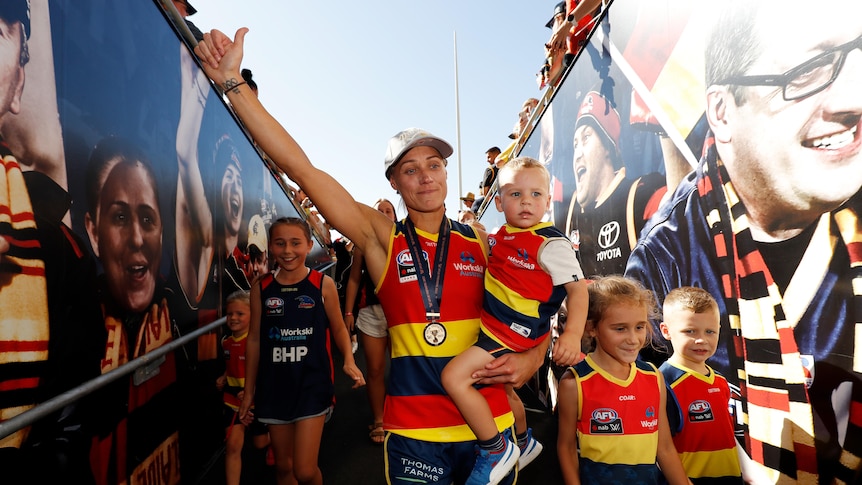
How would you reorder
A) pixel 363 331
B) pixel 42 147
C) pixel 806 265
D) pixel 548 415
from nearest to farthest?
pixel 42 147 < pixel 806 265 < pixel 363 331 < pixel 548 415

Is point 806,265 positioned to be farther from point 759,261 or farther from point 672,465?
point 672,465

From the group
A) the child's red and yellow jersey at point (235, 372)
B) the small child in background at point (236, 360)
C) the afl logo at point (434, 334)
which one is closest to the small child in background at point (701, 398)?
the afl logo at point (434, 334)

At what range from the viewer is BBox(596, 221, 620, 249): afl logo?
358cm

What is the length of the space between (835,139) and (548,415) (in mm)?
4055

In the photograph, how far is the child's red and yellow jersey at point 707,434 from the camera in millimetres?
2328

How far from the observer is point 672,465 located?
2111mm

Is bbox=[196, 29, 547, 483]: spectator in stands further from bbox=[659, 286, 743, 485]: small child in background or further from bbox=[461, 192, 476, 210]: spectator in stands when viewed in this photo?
bbox=[461, 192, 476, 210]: spectator in stands

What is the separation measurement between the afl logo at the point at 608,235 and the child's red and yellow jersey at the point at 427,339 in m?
2.34

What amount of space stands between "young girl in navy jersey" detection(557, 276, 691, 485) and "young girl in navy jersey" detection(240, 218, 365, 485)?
1.38m

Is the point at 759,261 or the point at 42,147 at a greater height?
the point at 42,147

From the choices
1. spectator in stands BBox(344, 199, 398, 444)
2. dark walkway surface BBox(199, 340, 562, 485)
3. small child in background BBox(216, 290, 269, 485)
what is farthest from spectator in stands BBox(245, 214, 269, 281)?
dark walkway surface BBox(199, 340, 562, 485)

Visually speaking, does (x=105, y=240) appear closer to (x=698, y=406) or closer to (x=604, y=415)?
(x=604, y=415)

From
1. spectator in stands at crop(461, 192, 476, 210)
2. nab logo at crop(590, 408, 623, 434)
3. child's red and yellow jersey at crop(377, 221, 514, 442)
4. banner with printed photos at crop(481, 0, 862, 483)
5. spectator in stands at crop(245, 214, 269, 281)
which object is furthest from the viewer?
spectator in stands at crop(461, 192, 476, 210)

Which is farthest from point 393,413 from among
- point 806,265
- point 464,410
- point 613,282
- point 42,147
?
point 806,265
